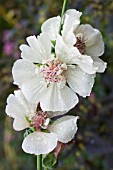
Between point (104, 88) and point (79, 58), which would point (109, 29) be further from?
point (79, 58)

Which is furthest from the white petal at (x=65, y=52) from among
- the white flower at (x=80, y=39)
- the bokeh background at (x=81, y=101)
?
the bokeh background at (x=81, y=101)

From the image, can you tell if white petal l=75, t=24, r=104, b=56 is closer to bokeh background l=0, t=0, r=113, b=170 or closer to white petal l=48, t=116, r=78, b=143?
white petal l=48, t=116, r=78, b=143

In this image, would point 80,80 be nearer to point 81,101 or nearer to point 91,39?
point 91,39

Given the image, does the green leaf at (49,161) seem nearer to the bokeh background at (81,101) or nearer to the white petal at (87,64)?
the white petal at (87,64)

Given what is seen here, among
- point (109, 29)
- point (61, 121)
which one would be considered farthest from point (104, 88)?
point (61, 121)

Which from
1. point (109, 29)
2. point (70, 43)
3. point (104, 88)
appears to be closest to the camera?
point (70, 43)

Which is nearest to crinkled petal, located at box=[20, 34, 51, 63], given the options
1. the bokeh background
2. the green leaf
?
the green leaf
